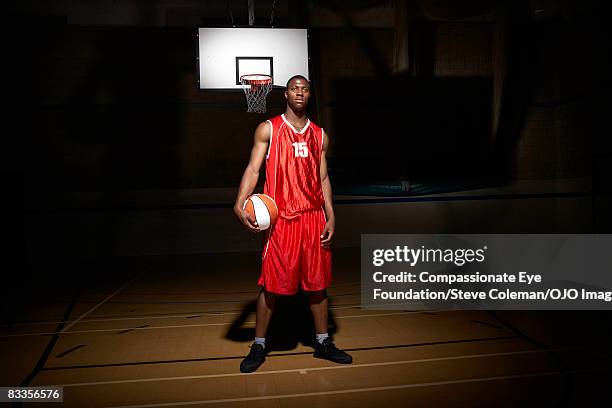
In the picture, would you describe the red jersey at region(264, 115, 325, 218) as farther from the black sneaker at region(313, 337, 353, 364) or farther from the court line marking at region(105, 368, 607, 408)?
the court line marking at region(105, 368, 607, 408)

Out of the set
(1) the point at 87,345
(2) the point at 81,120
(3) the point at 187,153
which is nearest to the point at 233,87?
(3) the point at 187,153

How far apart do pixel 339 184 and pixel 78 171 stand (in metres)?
4.48

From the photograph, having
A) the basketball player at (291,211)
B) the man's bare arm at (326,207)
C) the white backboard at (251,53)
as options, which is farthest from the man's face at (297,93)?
the white backboard at (251,53)

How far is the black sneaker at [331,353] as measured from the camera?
2916 millimetres

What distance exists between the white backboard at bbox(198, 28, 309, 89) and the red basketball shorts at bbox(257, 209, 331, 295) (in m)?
4.46

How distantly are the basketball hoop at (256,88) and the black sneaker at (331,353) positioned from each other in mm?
4418

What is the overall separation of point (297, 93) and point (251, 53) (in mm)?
4469

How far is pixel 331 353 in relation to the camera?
2941 mm

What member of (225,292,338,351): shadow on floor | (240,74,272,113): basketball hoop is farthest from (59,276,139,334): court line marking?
(240,74,272,113): basketball hoop

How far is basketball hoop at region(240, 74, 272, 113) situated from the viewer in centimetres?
680

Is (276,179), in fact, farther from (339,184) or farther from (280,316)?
(339,184)

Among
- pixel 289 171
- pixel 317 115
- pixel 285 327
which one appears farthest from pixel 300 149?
pixel 317 115

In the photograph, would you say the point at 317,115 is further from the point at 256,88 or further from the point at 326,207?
the point at 326,207

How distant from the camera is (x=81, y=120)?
27.5ft
